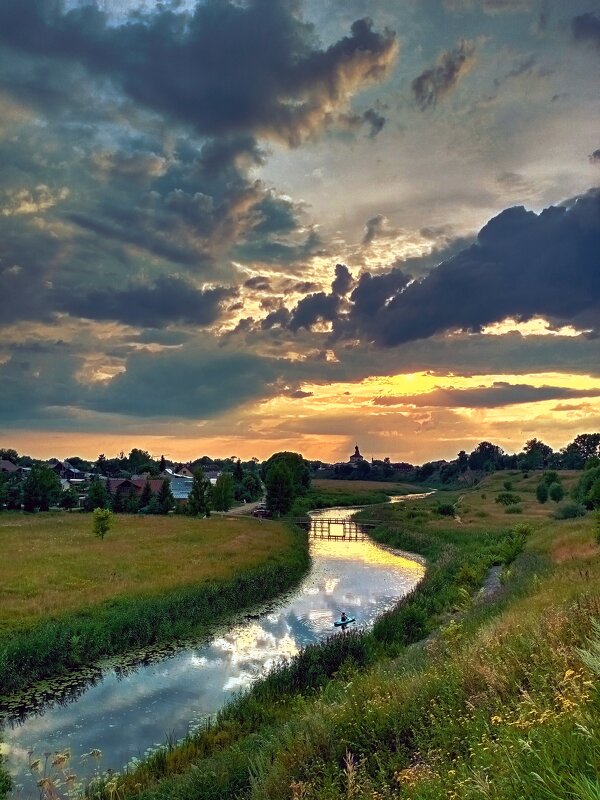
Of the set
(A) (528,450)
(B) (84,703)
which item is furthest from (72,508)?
(A) (528,450)

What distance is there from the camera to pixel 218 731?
48.8 ft

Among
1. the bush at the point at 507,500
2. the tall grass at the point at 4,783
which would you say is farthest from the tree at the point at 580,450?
the tall grass at the point at 4,783

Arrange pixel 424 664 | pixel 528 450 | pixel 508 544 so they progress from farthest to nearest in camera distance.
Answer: pixel 528 450 → pixel 508 544 → pixel 424 664

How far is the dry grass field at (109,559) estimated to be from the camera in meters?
29.1

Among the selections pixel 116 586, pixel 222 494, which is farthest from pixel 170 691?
pixel 222 494

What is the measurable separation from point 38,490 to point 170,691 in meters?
77.0

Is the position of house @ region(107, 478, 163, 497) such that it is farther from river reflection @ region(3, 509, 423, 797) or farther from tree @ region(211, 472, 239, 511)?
river reflection @ region(3, 509, 423, 797)

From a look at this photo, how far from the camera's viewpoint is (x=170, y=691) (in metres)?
19.9

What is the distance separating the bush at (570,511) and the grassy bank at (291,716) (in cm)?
1961

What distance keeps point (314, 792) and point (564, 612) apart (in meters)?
5.25

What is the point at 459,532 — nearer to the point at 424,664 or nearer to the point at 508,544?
the point at 508,544

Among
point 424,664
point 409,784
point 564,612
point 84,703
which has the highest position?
point 564,612

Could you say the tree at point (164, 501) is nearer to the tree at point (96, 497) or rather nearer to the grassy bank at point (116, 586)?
the tree at point (96, 497)

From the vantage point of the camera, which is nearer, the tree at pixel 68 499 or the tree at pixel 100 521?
the tree at pixel 100 521
